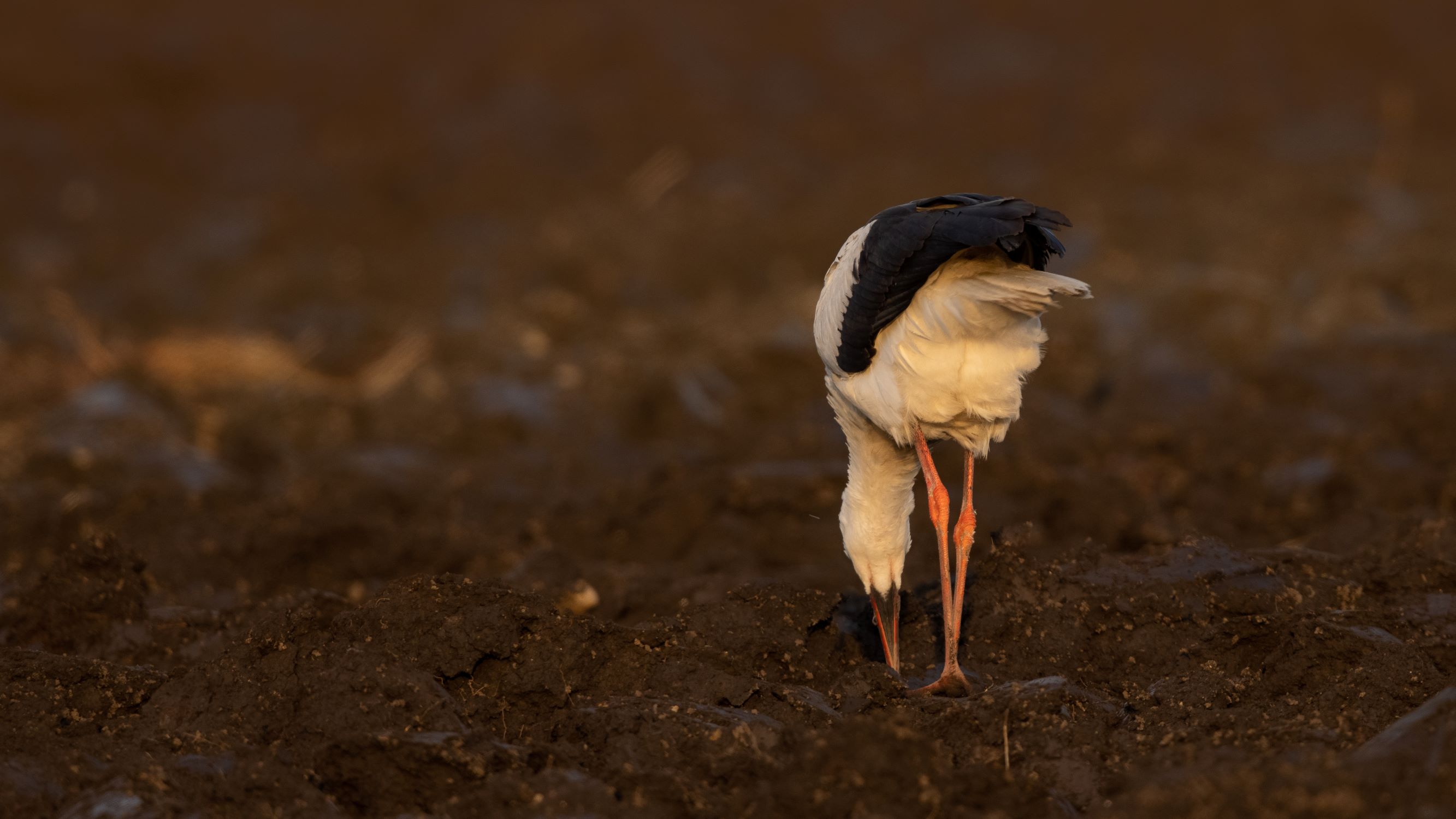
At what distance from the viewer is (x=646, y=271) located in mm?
18438

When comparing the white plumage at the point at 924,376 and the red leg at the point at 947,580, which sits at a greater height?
the white plumage at the point at 924,376

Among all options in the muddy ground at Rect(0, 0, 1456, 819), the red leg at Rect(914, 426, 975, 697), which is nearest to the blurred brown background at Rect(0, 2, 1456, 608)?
the muddy ground at Rect(0, 0, 1456, 819)

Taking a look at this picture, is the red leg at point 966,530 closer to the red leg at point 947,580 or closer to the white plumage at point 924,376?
the red leg at point 947,580

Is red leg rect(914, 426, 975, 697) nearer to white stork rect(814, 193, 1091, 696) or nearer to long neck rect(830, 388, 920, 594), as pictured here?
white stork rect(814, 193, 1091, 696)

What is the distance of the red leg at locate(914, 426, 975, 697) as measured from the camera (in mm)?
5914

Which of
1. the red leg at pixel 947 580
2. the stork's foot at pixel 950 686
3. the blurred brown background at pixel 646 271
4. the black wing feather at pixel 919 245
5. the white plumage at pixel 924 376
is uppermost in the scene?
the black wing feather at pixel 919 245

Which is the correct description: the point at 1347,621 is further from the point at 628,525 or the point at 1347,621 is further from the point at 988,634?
the point at 628,525

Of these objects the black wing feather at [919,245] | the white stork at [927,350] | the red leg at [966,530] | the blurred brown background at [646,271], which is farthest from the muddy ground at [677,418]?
the black wing feather at [919,245]

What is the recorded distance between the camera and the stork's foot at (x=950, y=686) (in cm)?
588

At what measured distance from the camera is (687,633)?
6043 millimetres

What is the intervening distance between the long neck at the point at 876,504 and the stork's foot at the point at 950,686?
0.66 m

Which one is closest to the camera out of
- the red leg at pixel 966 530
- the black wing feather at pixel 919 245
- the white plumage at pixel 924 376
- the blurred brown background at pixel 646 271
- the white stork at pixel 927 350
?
the black wing feather at pixel 919 245

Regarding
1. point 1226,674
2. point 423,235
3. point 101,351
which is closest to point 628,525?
point 1226,674

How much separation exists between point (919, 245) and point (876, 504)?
134 centimetres
